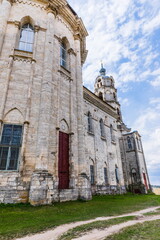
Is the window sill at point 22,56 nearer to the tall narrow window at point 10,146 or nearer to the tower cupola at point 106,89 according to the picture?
the tall narrow window at point 10,146

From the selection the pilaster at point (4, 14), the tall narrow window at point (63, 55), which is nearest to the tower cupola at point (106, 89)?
the tall narrow window at point (63, 55)

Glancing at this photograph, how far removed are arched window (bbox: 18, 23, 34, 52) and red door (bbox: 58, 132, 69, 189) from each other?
748 cm

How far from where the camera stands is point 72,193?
10.5 meters

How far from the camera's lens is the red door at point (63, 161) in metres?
10.5

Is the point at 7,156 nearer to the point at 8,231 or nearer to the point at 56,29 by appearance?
the point at 8,231

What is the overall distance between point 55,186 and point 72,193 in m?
1.51

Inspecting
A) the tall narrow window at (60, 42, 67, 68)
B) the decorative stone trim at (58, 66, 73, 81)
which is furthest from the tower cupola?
the decorative stone trim at (58, 66, 73, 81)

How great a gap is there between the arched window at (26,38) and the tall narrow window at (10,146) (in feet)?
22.2

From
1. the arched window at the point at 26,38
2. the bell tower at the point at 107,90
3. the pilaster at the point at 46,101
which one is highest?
the bell tower at the point at 107,90

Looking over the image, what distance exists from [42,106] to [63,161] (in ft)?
13.5

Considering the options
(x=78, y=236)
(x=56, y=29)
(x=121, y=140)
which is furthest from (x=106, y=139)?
(x=78, y=236)

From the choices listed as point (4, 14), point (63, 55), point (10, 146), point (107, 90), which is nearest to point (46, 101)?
point (10, 146)

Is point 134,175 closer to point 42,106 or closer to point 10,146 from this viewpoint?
point 42,106

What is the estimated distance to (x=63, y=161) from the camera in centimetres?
1102
